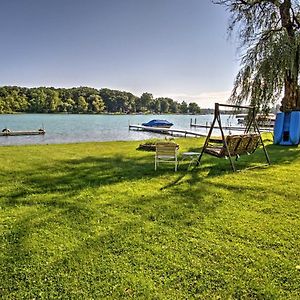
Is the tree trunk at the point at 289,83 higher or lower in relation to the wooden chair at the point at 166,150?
higher

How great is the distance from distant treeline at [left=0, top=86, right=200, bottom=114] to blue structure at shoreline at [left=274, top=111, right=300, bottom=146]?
84.8 metres

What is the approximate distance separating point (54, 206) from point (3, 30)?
25194 millimetres

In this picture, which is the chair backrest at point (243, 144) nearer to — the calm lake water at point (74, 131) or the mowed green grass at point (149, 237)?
the mowed green grass at point (149, 237)

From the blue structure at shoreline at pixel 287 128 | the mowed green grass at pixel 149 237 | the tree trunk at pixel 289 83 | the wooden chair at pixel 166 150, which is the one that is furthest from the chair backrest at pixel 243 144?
the tree trunk at pixel 289 83

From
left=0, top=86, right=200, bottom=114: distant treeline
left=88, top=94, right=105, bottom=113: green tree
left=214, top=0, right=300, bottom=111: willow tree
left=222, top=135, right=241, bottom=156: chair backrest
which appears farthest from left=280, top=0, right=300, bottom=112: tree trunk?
left=88, top=94, right=105, bottom=113: green tree

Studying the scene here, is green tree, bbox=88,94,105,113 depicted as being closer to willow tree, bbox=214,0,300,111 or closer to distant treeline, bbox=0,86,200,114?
distant treeline, bbox=0,86,200,114

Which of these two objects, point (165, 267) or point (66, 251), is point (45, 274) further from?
point (165, 267)

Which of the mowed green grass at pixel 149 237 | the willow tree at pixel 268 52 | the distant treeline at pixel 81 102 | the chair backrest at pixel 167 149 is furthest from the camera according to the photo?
the distant treeline at pixel 81 102

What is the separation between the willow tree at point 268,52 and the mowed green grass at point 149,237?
7.49m

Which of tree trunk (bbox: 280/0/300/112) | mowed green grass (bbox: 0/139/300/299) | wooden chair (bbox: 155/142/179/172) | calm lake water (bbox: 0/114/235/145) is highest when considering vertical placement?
tree trunk (bbox: 280/0/300/112)

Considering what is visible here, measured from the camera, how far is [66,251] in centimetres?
320

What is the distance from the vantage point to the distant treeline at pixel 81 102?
91.0 m

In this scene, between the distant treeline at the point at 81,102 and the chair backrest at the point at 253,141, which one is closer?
the chair backrest at the point at 253,141

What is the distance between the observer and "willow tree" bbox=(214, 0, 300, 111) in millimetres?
12531
